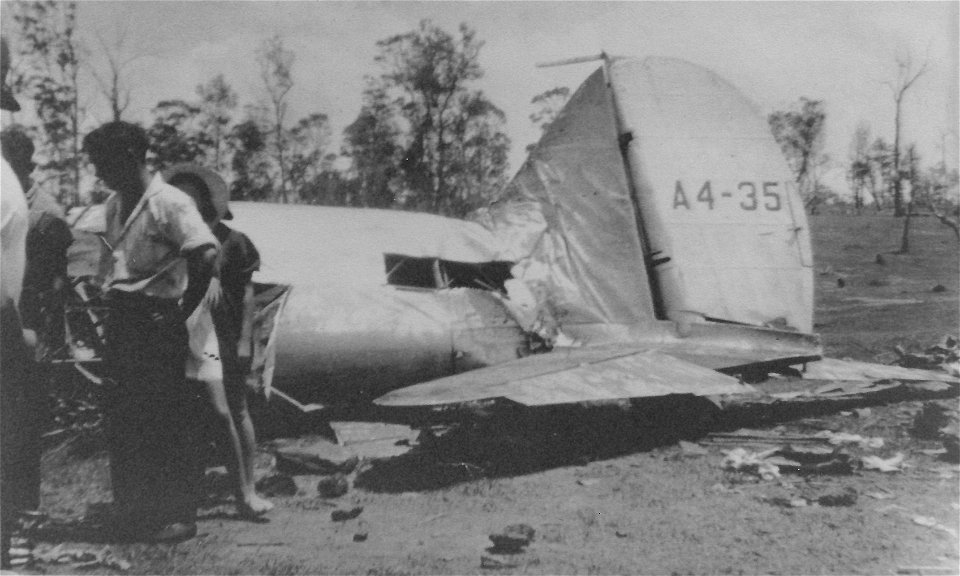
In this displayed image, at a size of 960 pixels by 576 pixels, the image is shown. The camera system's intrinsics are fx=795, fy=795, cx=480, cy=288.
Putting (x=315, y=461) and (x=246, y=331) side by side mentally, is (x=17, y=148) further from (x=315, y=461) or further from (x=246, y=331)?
(x=315, y=461)

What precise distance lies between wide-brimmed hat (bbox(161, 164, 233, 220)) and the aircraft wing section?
4.74 feet

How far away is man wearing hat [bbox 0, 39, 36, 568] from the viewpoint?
10.3ft

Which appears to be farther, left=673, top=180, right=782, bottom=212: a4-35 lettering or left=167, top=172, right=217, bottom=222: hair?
left=673, top=180, right=782, bottom=212: a4-35 lettering

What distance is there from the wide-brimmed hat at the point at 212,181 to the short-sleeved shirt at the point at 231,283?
104 mm

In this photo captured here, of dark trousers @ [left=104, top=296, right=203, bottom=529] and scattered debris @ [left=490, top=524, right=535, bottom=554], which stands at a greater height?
dark trousers @ [left=104, top=296, right=203, bottom=529]

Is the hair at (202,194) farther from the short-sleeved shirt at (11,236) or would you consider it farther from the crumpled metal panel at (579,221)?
the crumpled metal panel at (579,221)

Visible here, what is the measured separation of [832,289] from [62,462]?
1814cm

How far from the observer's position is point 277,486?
15.6ft

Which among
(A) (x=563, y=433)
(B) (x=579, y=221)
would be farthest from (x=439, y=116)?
(A) (x=563, y=433)

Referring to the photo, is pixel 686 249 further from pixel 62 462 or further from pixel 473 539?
pixel 62 462

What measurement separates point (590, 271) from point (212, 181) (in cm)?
430

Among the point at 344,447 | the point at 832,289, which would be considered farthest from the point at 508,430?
the point at 832,289

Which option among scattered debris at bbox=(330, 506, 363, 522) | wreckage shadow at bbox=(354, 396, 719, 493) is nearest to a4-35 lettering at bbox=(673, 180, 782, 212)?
wreckage shadow at bbox=(354, 396, 719, 493)

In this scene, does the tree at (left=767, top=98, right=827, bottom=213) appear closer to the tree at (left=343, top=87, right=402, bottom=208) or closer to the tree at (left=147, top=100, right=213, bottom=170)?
the tree at (left=343, top=87, right=402, bottom=208)
